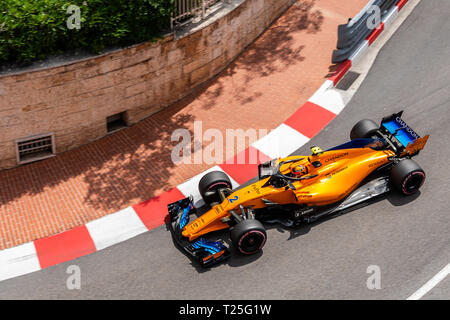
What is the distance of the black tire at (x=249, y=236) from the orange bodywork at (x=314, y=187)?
47cm

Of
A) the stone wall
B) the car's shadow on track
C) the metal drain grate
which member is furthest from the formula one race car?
the stone wall

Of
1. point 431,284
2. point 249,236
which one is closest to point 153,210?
point 249,236

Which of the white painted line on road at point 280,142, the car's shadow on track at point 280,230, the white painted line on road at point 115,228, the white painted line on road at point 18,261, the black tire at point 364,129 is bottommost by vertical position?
the white painted line on road at point 18,261

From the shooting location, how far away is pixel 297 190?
970cm

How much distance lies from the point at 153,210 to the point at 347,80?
19.0ft

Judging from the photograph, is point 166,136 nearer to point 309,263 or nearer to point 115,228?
point 115,228

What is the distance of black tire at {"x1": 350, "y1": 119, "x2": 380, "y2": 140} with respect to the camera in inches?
426

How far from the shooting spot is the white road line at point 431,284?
8688 mm

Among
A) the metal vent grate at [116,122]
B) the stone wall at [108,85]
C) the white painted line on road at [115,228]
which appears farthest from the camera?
the metal vent grate at [116,122]

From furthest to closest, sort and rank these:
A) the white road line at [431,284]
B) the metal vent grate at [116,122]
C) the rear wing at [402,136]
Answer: the metal vent grate at [116,122] < the rear wing at [402,136] < the white road line at [431,284]

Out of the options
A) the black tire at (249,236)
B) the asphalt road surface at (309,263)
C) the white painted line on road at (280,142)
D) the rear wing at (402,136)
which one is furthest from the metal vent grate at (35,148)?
the rear wing at (402,136)

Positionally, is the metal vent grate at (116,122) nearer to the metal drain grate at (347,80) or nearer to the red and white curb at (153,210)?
the red and white curb at (153,210)
